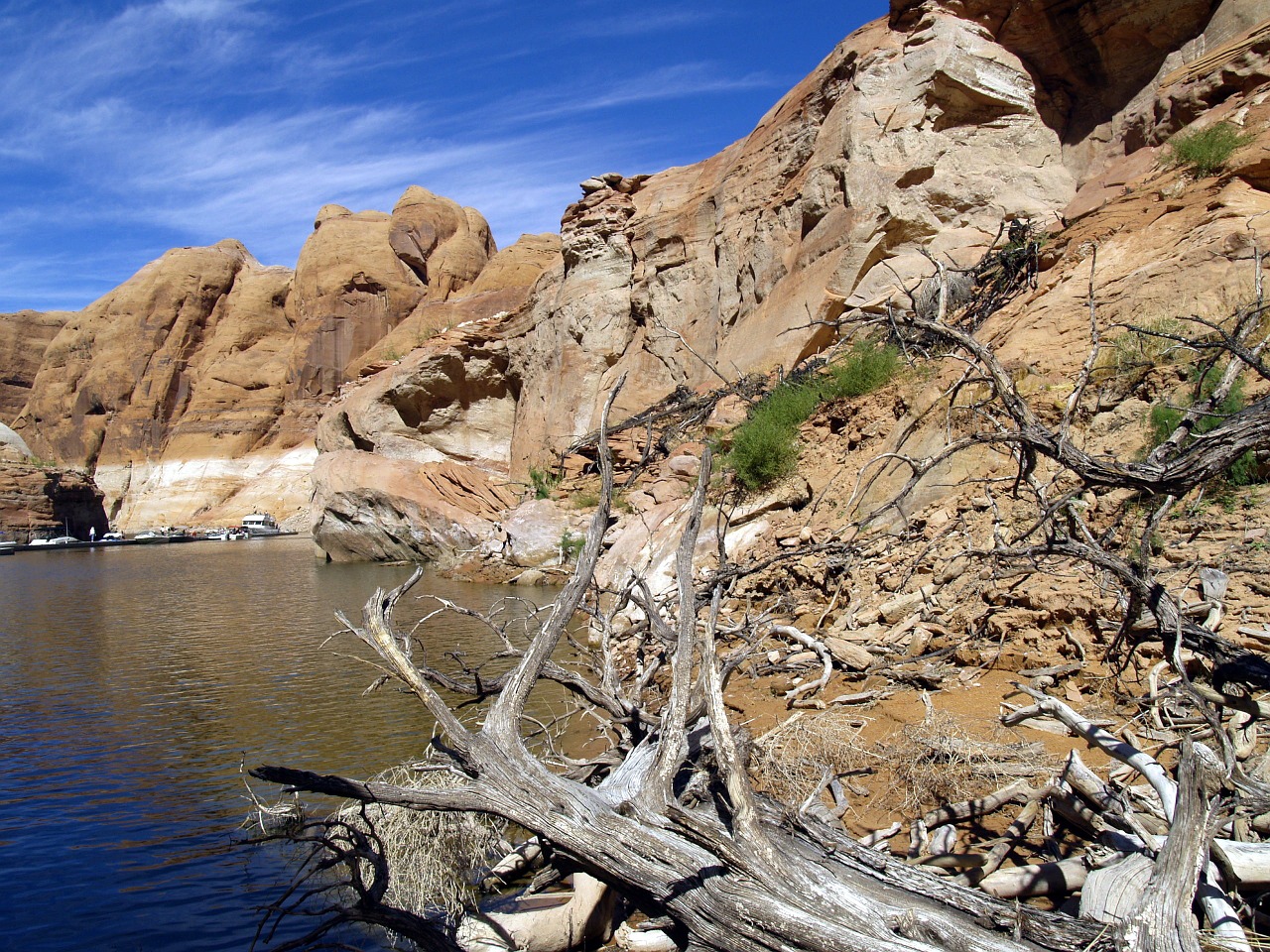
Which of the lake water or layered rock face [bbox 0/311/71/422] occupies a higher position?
layered rock face [bbox 0/311/71/422]

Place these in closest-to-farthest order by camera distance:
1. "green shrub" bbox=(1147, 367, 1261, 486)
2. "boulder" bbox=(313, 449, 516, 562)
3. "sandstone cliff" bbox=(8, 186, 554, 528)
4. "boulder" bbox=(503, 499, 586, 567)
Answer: "green shrub" bbox=(1147, 367, 1261, 486), "boulder" bbox=(503, 499, 586, 567), "boulder" bbox=(313, 449, 516, 562), "sandstone cliff" bbox=(8, 186, 554, 528)

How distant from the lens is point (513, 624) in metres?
11.8

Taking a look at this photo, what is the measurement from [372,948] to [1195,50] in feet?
51.9

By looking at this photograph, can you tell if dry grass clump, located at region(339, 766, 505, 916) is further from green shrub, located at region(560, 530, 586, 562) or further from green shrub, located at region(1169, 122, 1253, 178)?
green shrub, located at region(560, 530, 586, 562)

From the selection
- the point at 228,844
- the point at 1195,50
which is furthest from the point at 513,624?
the point at 1195,50

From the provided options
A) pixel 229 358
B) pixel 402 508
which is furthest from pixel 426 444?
pixel 229 358

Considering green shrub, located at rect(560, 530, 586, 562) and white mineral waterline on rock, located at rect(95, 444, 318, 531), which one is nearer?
green shrub, located at rect(560, 530, 586, 562)

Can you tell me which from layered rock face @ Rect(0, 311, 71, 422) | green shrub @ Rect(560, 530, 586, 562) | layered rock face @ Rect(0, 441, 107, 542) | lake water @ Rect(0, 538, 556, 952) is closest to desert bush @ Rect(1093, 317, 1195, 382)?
lake water @ Rect(0, 538, 556, 952)

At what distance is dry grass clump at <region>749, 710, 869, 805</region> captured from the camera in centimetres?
450

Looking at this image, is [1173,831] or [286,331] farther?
[286,331]

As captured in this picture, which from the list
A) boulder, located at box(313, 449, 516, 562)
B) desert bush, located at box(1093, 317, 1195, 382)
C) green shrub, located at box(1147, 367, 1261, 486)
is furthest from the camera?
boulder, located at box(313, 449, 516, 562)

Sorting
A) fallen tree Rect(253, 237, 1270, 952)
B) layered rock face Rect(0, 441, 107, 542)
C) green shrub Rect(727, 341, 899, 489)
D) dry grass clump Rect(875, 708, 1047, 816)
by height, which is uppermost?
layered rock face Rect(0, 441, 107, 542)

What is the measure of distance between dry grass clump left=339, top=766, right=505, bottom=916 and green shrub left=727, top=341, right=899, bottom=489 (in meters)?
7.01

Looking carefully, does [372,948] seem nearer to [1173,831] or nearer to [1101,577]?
[1173,831]
